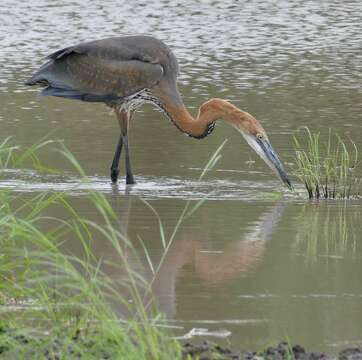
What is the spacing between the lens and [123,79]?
1183cm

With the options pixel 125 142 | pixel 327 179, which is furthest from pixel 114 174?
pixel 327 179

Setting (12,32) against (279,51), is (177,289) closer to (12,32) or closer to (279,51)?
(279,51)

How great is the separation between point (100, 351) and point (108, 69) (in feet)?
21.2

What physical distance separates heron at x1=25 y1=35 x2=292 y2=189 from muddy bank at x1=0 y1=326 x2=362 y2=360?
5519 millimetres

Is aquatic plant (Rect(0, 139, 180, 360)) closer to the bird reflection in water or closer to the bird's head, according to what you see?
the bird reflection in water

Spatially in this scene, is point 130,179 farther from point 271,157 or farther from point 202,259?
point 202,259

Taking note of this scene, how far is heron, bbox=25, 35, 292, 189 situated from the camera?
11664 mm

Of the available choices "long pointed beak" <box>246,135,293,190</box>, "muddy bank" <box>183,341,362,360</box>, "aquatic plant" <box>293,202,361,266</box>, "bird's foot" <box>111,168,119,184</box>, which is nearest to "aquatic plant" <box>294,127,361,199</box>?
"long pointed beak" <box>246,135,293,190</box>

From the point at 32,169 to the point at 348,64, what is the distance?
7383 mm

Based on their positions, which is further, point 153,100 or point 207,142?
point 207,142

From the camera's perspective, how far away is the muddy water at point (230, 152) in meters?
7.13

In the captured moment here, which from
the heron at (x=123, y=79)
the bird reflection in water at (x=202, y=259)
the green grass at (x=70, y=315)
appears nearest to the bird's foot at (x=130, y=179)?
the heron at (x=123, y=79)

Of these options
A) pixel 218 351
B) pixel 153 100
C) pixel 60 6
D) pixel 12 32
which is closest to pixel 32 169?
pixel 153 100

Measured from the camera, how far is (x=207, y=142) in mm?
13227
